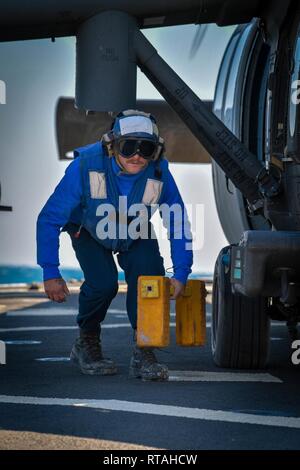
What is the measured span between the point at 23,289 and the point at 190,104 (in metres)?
9.92

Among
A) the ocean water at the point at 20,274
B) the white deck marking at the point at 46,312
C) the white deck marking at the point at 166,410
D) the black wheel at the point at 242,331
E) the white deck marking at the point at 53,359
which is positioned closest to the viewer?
the white deck marking at the point at 166,410

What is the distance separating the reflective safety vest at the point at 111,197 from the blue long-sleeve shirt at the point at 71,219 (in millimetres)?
43

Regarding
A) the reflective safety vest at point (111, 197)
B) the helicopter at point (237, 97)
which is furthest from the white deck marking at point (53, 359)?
the reflective safety vest at point (111, 197)

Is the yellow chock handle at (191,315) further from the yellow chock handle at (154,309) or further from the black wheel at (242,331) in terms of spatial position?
the black wheel at (242,331)

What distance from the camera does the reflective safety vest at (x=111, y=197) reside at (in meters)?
8.82

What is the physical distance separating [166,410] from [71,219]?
1976 millimetres

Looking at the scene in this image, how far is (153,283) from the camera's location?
848cm

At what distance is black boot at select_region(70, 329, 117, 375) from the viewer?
29.5 feet

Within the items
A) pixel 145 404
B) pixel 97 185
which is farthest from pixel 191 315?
pixel 145 404

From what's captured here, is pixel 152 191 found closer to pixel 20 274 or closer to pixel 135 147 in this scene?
pixel 135 147

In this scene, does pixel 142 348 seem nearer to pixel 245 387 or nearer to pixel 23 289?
pixel 245 387

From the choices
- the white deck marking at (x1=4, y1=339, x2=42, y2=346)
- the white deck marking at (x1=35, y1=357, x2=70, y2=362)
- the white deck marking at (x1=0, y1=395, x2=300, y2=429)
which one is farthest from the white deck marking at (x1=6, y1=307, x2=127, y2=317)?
the white deck marking at (x1=0, y1=395, x2=300, y2=429)
